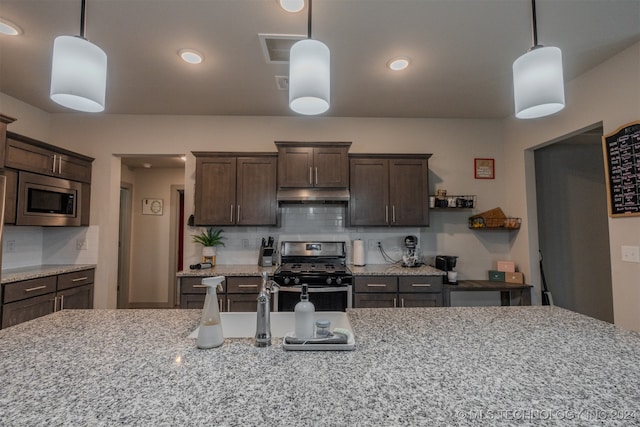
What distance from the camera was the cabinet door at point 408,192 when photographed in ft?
10.8

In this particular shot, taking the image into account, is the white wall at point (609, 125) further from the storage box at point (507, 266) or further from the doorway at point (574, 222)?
the doorway at point (574, 222)

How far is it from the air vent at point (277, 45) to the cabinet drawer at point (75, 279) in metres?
2.82

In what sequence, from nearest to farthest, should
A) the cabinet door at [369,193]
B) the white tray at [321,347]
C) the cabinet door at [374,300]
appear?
the white tray at [321,347], the cabinet door at [374,300], the cabinet door at [369,193]

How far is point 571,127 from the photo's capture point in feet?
8.86

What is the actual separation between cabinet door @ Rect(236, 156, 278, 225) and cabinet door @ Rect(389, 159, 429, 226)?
1300 mm

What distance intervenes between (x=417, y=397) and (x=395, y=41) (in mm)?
2260

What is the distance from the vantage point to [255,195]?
3264 mm

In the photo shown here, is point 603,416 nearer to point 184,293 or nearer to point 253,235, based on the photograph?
point 184,293

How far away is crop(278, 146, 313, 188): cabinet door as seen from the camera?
10.5 feet

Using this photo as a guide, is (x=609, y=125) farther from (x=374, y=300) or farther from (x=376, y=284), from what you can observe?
(x=374, y=300)

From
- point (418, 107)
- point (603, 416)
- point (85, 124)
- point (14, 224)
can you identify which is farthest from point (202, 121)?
point (603, 416)

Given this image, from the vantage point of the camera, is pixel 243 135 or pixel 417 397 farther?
pixel 243 135

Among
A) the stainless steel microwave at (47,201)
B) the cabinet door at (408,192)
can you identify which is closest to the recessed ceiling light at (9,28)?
the stainless steel microwave at (47,201)

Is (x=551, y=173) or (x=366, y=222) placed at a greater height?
(x=551, y=173)
